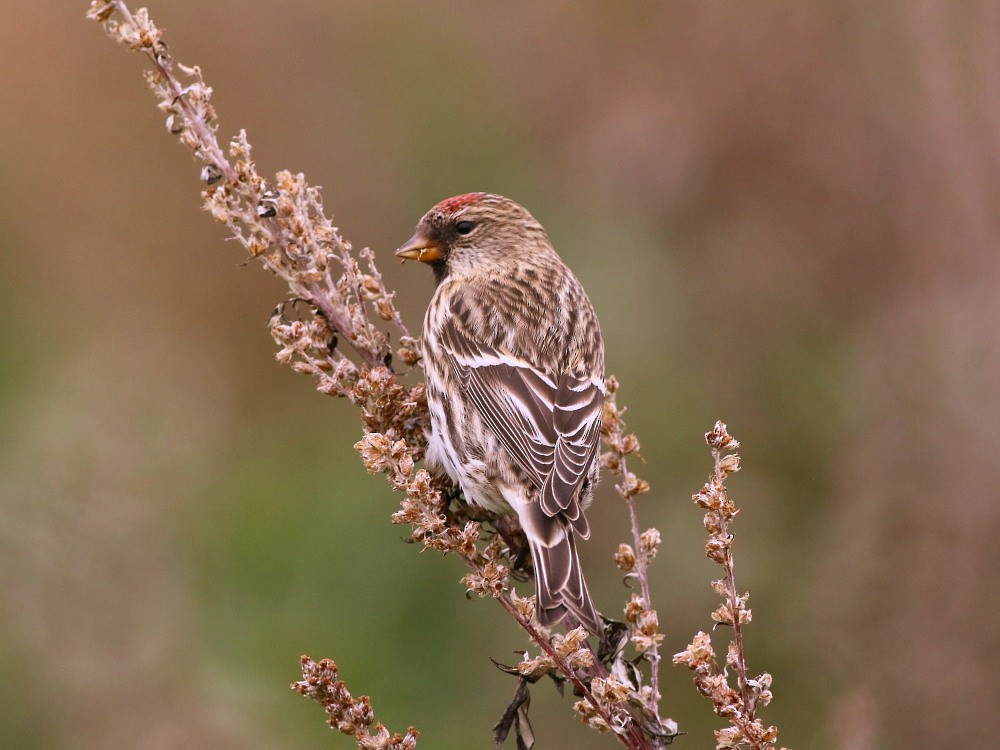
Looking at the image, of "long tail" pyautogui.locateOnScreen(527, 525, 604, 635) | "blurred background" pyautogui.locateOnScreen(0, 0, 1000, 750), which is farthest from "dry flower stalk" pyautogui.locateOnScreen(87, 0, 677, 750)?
"blurred background" pyautogui.locateOnScreen(0, 0, 1000, 750)

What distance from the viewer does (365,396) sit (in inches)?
127

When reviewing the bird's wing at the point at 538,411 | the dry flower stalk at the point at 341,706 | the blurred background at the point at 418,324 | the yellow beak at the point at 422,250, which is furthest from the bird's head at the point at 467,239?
the dry flower stalk at the point at 341,706

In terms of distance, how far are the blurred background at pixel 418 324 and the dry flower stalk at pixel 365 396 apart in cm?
91

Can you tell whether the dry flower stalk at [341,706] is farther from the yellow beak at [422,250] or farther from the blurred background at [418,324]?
the yellow beak at [422,250]

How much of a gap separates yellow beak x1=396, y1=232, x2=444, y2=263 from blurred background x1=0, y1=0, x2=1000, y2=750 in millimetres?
924

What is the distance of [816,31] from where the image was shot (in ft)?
19.8

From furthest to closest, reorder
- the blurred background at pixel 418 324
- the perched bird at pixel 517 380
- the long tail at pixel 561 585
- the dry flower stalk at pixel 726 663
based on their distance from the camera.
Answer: the blurred background at pixel 418 324
the perched bird at pixel 517 380
the long tail at pixel 561 585
the dry flower stalk at pixel 726 663

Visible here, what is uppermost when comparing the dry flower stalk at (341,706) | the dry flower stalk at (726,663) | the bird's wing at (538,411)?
the bird's wing at (538,411)

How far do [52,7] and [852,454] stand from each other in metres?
4.69

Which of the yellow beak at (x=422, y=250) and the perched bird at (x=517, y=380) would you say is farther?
the yellow beak at (x=422, y=250)

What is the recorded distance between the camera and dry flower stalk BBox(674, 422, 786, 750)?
231cm

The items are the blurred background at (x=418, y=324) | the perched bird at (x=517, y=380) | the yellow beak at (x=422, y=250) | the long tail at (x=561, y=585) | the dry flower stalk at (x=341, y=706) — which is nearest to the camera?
the dry flower stalk at (x=341, y=706)

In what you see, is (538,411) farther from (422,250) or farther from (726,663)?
(726,663)

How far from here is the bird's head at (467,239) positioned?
433cm
